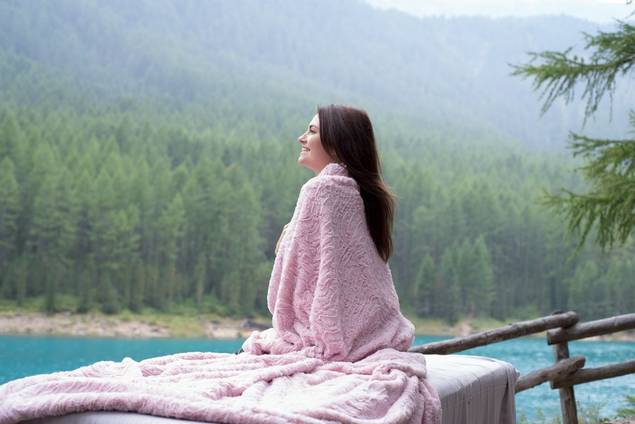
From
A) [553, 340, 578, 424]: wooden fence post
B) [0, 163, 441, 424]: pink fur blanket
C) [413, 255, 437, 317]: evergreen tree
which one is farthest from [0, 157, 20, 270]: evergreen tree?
[0, 163, 441, 424]: pink fur blanket

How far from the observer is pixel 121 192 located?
1281 inches

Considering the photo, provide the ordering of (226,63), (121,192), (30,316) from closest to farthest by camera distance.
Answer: (30,316) → (121,192) → (226,63)

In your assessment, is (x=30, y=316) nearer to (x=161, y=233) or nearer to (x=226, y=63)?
Result: (x=161, y=233)

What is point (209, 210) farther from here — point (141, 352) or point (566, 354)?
point (566, 354)

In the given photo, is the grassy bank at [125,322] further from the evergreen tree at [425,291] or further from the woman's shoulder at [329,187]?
the woman's shoulder at [329,187]

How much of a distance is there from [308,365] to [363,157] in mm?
618

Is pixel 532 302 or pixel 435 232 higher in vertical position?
pixel 435 232

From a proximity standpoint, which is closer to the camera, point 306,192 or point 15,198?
point 306,192

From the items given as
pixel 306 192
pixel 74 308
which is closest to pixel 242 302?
pixel 74 308

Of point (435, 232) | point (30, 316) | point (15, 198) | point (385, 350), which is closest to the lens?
→ point (385, 350)

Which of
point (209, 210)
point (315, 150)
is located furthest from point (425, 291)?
point (315, 150)

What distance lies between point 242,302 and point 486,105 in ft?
131

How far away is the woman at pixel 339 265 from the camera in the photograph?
2.04 m

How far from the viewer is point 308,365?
192 cm
